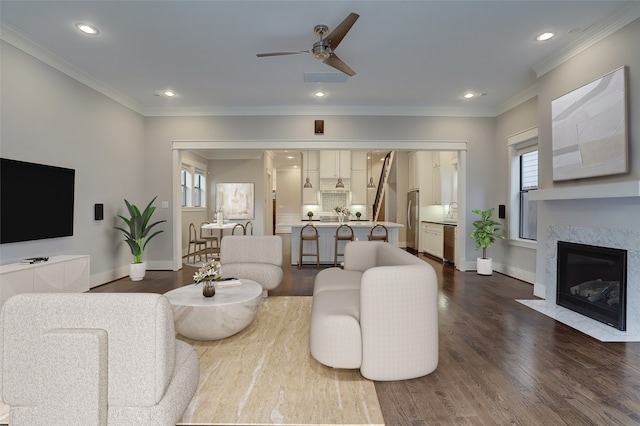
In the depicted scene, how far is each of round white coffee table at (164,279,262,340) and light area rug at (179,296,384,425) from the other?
14 cm

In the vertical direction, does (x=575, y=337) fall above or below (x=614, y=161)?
below

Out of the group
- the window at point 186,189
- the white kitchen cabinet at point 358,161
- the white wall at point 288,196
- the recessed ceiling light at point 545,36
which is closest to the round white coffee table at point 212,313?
the recessed ceiling light at point 545,36

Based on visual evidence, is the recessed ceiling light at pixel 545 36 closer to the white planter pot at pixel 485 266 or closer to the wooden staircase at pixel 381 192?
the white planter pot at pixel 485 266

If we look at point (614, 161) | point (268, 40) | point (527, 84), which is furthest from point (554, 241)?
point (268, 40)

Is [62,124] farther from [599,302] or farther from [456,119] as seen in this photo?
[599,302]

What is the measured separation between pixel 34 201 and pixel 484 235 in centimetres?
653

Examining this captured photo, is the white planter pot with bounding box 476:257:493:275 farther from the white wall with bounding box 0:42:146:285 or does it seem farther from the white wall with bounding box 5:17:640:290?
the white wall with bounding box 0:42:146:285

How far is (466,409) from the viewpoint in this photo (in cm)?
182

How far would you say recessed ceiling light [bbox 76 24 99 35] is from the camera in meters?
3.22

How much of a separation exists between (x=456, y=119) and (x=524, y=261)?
2815 millimetres

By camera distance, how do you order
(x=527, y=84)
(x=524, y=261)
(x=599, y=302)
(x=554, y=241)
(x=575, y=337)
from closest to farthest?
(x=575, y=337), (x=599, y=302), (x=554, y=241), (x=527, y=84), (x=524, y=261)

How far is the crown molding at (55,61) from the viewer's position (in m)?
3.28

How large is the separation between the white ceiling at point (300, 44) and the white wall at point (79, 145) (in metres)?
0.28

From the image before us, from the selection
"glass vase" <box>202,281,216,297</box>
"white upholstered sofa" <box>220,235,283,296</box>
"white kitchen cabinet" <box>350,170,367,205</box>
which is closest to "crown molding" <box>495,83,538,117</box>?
"white kitchen cabinet" <box>350,170,367,205</box>
